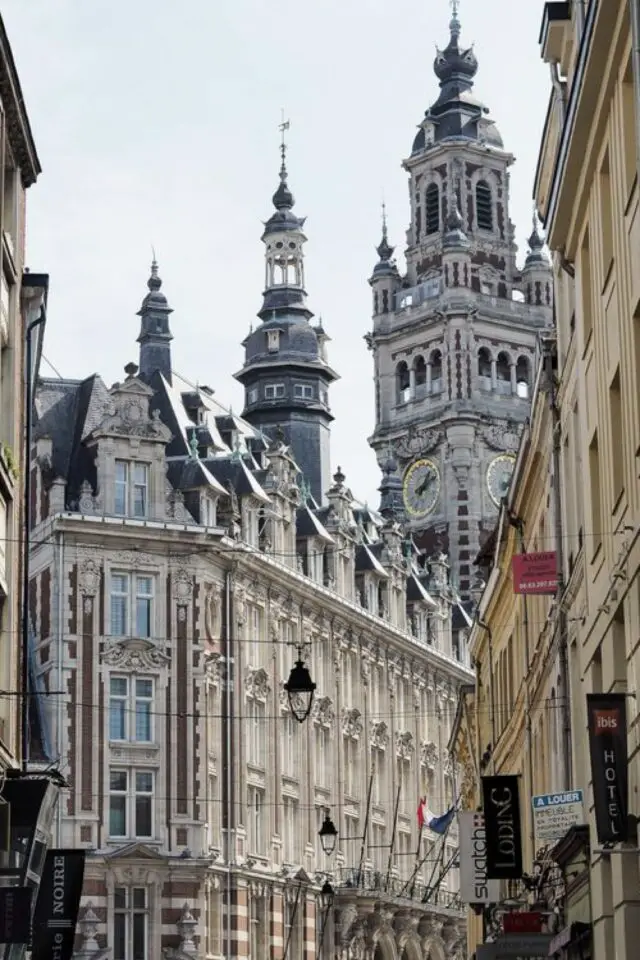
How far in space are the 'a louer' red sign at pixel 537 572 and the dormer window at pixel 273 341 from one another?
70.3m

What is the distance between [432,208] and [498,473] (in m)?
19.1

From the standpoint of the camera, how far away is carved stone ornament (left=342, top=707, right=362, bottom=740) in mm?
97750

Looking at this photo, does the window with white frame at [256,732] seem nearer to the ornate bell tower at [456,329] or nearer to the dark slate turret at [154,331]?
the dark slate turret at [154,331]

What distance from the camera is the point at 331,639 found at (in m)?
97.7

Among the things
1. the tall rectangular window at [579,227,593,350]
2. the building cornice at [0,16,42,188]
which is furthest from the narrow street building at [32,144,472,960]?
the tall rectangular window at [579,227,593,350]

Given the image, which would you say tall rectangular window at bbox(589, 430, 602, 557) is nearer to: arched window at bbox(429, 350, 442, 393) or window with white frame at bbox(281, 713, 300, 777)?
window with white frame at bbox(281, 713, 300, 777)

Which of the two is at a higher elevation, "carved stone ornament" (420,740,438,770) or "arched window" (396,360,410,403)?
"arched window" (396,360,410,403)

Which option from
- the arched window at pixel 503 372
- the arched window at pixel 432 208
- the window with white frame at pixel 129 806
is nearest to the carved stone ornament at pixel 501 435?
the arched window at pixel 503 372

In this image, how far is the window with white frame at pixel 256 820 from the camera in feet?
287

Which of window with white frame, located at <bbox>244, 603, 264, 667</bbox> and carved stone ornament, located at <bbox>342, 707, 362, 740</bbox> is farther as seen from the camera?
carved stone ornament, located at <bbox>342, 707, 362, 740</bbox>

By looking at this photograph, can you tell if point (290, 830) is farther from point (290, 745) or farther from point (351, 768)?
point (351, 768)

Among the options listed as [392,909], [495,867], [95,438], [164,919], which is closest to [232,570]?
[95,438]

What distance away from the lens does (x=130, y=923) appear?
81.8m

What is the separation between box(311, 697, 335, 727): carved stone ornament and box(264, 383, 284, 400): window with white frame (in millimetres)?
20008
